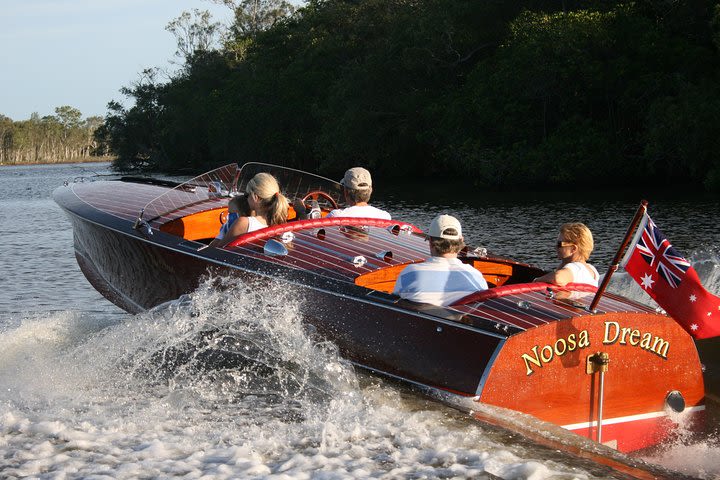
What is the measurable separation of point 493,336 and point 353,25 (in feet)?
142

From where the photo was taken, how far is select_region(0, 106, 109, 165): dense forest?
125 metres

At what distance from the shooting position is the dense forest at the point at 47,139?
124812 mm

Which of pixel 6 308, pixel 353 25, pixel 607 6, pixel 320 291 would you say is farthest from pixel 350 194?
pixel 353 25

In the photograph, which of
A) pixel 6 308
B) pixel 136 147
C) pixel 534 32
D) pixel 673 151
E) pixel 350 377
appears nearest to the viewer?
pixel 350 377

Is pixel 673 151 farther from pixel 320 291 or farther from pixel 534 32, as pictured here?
pixel 320 291

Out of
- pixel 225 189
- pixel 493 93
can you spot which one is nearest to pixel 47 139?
pixel 493 93

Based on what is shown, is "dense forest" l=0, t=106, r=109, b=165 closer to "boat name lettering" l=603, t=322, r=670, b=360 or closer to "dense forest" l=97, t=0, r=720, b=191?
"dense forest" l=97, t=0, r=720, b=191

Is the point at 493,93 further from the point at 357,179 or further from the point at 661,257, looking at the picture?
the point at 661,257

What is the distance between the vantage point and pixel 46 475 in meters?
4.39

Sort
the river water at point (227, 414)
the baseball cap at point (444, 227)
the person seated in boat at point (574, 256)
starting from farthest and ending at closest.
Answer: the person seated in boat at point (574, 256) → the baseball cap at point (444, 227) → the river water at point (227, 414)

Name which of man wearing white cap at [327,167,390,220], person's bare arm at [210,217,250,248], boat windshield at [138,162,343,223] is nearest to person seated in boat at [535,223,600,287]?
man wearing white cap at [327,167,390,220]

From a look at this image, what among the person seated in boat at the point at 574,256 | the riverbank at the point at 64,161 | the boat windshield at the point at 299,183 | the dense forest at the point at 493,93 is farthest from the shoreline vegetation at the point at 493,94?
the riverbank at the point at 64,161

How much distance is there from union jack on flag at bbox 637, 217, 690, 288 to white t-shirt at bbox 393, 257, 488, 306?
1.02 meters

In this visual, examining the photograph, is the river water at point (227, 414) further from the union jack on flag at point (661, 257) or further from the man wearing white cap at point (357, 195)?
the man wearing white cap at point (357, 195)
